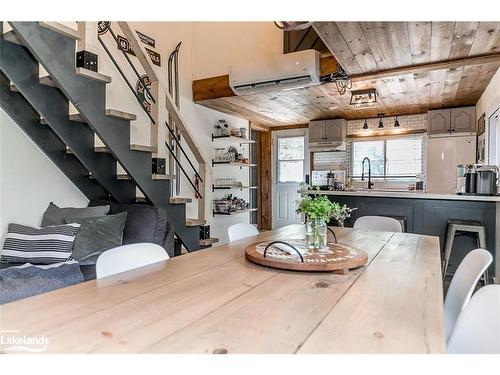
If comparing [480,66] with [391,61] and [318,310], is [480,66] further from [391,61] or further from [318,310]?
[318,310]

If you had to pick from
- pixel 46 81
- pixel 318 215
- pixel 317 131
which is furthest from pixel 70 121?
pixel 317 131

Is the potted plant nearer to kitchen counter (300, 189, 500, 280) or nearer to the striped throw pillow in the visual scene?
the striped throw pillow

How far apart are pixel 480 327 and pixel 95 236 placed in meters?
2.60

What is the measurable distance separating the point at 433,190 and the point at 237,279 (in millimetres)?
5100

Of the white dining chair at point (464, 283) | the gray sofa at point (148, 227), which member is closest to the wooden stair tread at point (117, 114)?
the gray sofa at point (148, 227)

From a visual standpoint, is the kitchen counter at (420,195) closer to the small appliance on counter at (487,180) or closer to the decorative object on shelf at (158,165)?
the small appliance on counter at (487,180)

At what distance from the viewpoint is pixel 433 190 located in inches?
209

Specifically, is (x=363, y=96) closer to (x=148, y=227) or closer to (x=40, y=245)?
(x=148, y=227)

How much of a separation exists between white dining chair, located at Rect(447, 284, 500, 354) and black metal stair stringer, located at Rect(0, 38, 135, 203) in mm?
2891

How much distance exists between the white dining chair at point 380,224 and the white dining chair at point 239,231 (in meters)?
1.02

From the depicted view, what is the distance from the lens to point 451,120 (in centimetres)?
524

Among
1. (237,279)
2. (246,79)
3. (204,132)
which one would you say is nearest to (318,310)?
(237,279)

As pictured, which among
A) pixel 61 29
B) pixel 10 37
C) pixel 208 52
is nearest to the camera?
pixel 61 29

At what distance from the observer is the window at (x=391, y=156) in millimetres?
5973
